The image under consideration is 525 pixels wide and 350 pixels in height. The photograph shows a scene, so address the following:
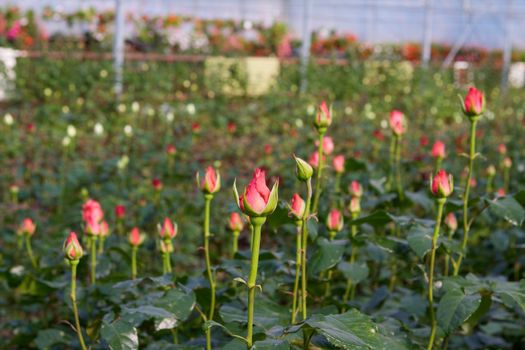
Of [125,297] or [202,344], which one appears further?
[125,297]

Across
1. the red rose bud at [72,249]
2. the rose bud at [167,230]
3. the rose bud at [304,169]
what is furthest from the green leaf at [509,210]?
the red rose bud at [72,249]

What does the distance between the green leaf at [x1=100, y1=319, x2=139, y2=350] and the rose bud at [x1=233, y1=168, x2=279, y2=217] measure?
0.39m

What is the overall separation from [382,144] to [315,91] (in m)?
2.91

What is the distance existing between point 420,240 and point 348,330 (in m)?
0.39

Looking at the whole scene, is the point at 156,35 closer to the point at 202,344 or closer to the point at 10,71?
the point at 10,71

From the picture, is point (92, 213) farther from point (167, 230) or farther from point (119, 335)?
point (119, 335)

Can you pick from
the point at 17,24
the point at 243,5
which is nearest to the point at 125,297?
the point at 17,24

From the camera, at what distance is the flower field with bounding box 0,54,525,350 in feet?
4.40

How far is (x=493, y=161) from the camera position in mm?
4742

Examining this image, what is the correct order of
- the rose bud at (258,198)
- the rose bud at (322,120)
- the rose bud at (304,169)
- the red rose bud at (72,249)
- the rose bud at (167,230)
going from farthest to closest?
the rose bud at (167,230) < the rose bud at (322,120) < the red rose bud at (72,249) < the rose bud at (304,169) < the rose bud at (258,198)

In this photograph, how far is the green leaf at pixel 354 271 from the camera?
1623 mm

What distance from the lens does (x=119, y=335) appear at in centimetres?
126

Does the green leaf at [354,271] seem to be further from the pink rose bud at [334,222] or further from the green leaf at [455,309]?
the green leaf at [455,309]

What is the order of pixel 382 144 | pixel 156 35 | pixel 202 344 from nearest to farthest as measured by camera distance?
pixel 202 344
pixel 382 144
pixel 156 35
